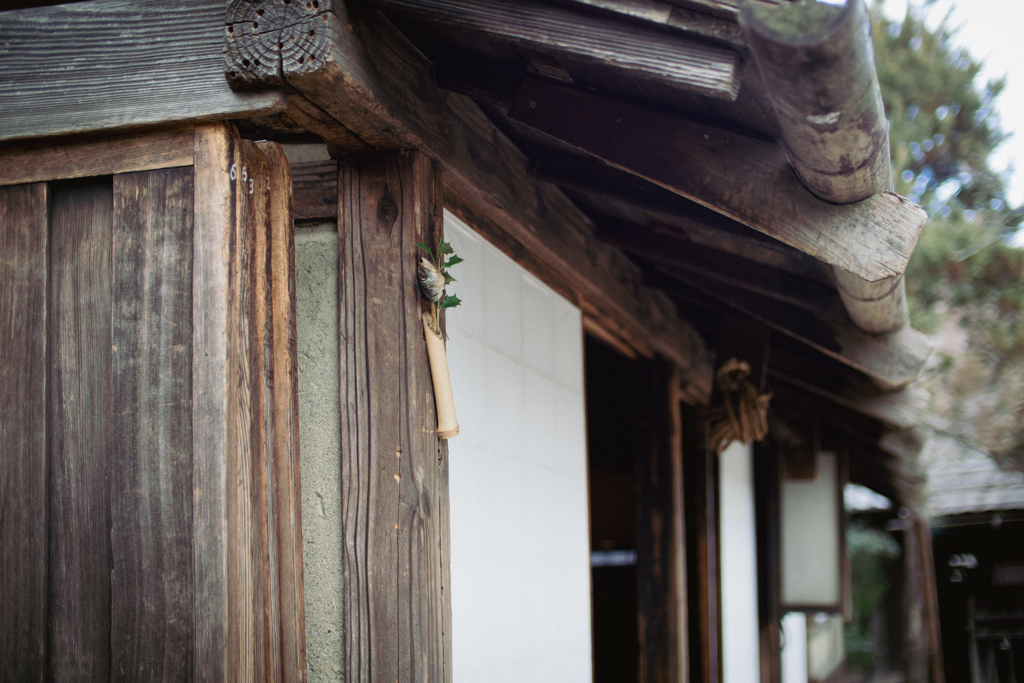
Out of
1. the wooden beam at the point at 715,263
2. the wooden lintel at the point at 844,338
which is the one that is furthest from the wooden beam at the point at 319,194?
the wooden lintel at the point at 844,338

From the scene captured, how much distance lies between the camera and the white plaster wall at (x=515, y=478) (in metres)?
1.95

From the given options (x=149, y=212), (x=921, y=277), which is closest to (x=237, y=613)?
(x=149, y=212)

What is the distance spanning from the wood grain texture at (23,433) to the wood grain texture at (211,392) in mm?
300

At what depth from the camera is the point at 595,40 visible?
143 cm

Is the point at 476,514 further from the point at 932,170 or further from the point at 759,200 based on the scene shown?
the point at 932,170

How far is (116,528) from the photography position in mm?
1401

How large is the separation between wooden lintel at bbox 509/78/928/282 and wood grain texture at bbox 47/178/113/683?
893mm

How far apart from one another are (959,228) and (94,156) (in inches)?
454

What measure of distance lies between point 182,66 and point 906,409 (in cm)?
386

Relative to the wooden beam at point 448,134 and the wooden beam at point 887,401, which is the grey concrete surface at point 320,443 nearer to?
the wooden beam at point 448,134

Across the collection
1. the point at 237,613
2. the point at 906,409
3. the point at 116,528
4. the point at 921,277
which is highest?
the point at 921,277

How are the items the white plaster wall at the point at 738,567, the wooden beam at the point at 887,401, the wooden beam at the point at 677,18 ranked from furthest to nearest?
the white plaster wall at the point at 738,567
the wooden beam at the point at 887,401
the wooden beam at the point at 677,18

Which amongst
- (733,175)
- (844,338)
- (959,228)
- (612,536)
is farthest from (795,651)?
(959,228)

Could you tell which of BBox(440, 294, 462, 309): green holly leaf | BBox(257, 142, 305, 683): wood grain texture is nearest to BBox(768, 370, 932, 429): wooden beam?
BBox(440, 294, 462, 309): green holly leaf
